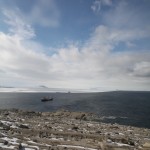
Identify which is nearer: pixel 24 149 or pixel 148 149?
pixel 24 149

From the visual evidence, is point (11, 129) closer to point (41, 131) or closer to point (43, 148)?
point (41, 131)

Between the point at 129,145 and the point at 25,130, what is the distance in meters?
15.0

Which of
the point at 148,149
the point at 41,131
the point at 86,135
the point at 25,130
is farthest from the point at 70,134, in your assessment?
the point at 148,149

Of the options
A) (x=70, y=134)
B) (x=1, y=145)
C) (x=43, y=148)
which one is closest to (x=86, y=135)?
(x=70, y=134)

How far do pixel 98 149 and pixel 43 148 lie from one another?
21.4 feet

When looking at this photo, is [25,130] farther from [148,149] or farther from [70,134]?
[148,149]

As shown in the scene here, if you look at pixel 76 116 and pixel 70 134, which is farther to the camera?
pixel 76 116

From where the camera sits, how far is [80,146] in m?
25.7

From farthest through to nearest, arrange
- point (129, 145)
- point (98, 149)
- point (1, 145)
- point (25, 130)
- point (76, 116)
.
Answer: point (76, 116), point (25, 130), point (129, 145), point (98, 149), point (1, 145)

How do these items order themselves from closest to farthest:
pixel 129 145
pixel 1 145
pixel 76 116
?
1. pixel 1 145
2. pixel 129 145
3. pixel 76 116

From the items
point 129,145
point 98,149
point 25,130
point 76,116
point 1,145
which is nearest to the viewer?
point 1,145

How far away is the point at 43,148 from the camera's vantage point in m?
23.7

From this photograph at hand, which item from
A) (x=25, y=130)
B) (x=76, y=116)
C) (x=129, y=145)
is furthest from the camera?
(x=76, y=116)

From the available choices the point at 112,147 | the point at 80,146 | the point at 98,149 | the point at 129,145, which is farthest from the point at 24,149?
the point at 129,145
